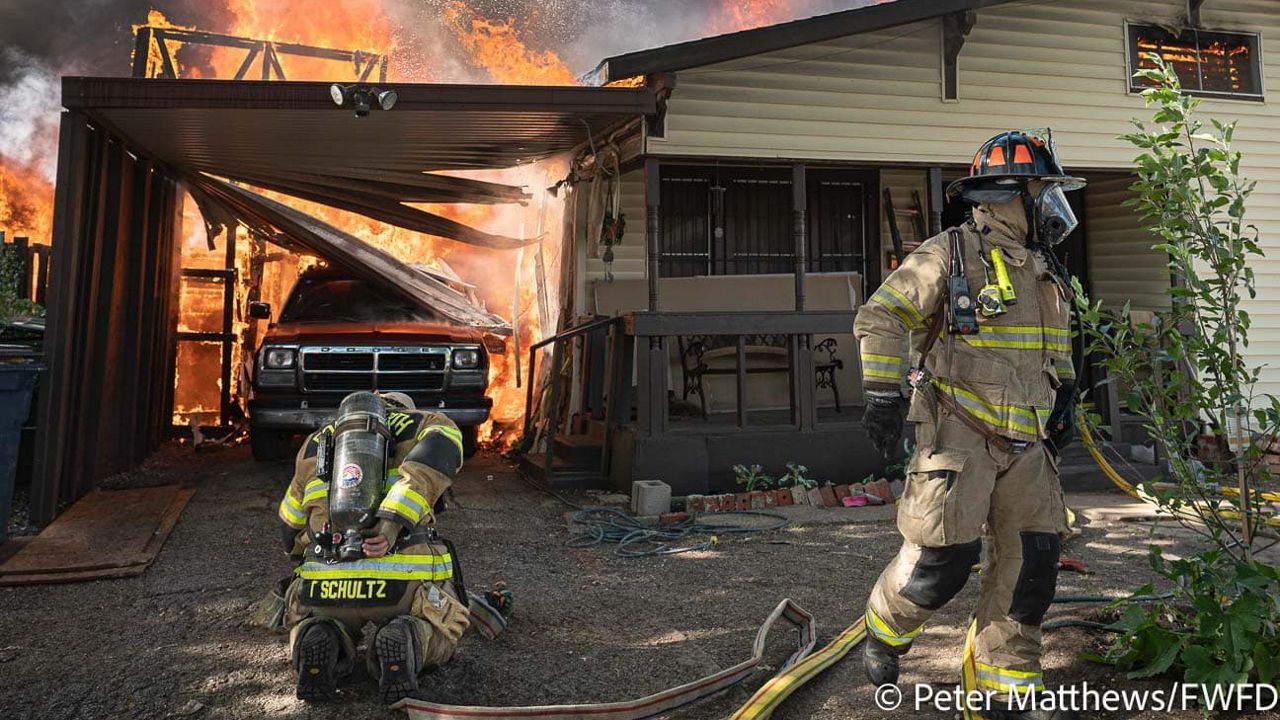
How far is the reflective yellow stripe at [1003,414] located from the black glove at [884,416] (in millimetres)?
221

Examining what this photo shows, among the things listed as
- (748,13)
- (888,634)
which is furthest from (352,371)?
(748,13)

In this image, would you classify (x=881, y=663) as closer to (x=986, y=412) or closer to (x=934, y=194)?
(x=986, y=412)

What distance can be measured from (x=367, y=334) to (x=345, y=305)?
111 centimetres

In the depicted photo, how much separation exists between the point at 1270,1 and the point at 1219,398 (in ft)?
31.5

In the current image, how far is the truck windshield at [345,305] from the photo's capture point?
8672 mm

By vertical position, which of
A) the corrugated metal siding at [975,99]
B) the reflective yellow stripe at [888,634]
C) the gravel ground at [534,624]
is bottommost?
the gravel ground at [534,624]

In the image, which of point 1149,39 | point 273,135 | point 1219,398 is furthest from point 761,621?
point 1149,39

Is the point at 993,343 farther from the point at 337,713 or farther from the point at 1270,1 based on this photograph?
the point at 1270,1

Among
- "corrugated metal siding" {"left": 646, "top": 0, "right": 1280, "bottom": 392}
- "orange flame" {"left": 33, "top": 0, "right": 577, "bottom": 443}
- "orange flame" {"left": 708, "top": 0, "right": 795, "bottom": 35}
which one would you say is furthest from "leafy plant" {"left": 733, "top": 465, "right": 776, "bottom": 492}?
"orange flame" {"left": 708, "top": 0, "right": 795, "bottom": 35}

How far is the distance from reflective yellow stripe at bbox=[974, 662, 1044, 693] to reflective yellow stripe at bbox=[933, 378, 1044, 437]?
0.86m

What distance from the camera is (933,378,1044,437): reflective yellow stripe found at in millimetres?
2945

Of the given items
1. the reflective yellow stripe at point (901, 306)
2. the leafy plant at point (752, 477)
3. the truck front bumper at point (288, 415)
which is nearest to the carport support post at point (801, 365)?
the leafy plant at point (752, 477)

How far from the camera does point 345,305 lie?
8.82 m

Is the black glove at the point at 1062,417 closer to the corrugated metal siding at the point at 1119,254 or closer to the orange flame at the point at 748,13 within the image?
the corrugated metal siding at the point at 1119,254
